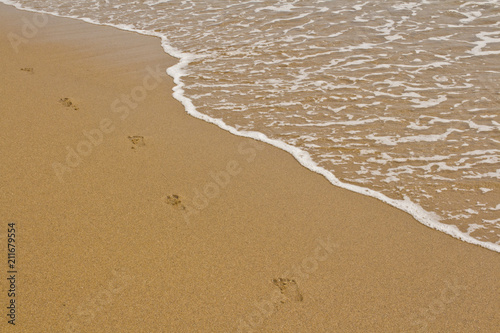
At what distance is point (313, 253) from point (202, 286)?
2.94 ft

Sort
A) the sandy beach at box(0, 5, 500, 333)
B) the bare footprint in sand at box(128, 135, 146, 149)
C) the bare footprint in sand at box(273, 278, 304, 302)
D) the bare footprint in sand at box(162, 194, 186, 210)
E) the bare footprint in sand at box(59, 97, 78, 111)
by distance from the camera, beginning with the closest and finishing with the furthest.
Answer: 1. the sandy beach at box(0, 5, 500, 333)
2. the bare footprint in sand at box(273, 278, 304, 302)
3. the bare footprint in sand at box(162, 194, 186, 210)
4. the bare footprint in sand at box(128, 135, 146, 149)
5. the bare footprint in sand at box(59, 97, 78, 111)

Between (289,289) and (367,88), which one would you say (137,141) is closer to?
(289,289)

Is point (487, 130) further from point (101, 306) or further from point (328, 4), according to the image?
point (328, 4)

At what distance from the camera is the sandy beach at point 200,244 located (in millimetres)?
→ 2807

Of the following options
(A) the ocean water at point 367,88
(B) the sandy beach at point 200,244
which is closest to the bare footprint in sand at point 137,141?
(B) the sandy beach at point 200,244

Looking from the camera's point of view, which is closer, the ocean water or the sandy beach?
the sandy beach

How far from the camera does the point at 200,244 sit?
3.36m

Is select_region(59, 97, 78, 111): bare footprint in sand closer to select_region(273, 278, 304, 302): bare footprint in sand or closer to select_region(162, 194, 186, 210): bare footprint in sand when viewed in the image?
select_region(162, 194, 186, 210): bare footprint in sand

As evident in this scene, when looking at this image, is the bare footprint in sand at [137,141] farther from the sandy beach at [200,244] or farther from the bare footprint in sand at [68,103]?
the bare footprint in sand at [68,103]

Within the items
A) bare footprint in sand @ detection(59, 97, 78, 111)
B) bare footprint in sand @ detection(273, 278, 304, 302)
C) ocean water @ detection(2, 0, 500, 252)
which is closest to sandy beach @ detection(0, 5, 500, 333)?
bare footprint in sand @ detection(273, 278, 304, 302)

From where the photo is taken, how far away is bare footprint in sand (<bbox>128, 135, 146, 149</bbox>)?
4.68 meters

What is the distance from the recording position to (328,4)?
33.1 feet

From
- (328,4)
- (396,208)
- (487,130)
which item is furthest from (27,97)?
(328,4)

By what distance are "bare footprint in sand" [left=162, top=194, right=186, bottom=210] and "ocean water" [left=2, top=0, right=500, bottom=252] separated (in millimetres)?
1447
